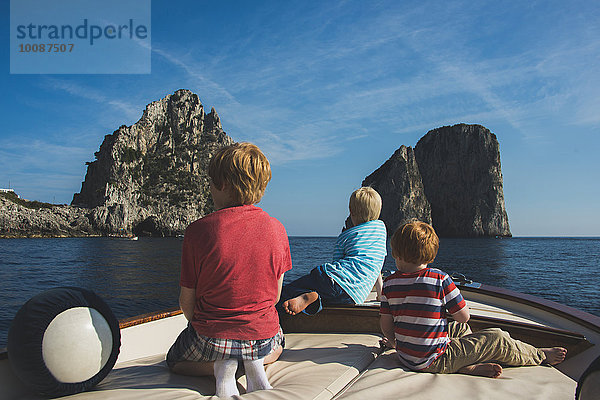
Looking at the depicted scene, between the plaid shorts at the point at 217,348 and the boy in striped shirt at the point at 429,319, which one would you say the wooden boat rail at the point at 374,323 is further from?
the plaid shorts at the point at 217,348

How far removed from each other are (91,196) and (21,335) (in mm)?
82288

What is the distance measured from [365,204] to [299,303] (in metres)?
0.90

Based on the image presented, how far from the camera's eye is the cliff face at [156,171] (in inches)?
2790

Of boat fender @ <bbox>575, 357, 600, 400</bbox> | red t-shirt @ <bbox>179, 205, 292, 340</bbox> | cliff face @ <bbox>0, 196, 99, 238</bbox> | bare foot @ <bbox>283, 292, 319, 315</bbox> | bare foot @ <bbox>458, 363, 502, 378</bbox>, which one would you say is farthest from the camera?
cliff face @ <bbox>0, 196, 99, 238</bbox>

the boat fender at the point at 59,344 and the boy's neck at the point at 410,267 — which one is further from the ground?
the boy's neck at the point at 410,267

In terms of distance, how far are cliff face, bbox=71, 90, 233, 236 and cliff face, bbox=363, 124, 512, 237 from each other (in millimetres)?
42327

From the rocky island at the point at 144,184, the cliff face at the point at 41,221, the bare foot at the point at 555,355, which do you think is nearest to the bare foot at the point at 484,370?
the bare foot at the point at 555,355

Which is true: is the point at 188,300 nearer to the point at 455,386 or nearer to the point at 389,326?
the point at 389,326

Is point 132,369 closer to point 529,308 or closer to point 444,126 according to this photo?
point 529,308

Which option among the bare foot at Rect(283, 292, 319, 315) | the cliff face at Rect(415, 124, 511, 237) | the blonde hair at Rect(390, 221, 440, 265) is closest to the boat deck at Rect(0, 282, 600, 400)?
the bare foot at Rect(283, 292, 319, 315)

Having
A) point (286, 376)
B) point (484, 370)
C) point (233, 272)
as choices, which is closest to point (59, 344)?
point (233, 272)

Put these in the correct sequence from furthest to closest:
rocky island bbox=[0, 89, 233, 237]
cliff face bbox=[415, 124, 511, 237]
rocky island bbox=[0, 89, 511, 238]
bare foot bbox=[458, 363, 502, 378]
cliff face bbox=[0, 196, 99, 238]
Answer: cliff face bbox=[415, 124, 511, 237], rocky island bbox=[0, 89, 511, 238], rocky island bbox=[0, 89, 233, 237], cliff face bbox=[0, 196, 99, 238], bare foot bbox=[458, 363, 502, 378]

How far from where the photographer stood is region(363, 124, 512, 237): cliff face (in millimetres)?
89500

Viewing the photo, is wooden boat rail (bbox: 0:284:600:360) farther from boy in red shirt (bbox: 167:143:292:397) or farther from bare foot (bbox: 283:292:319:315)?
boy in red shirt (bbox: 167:143:292:397)
